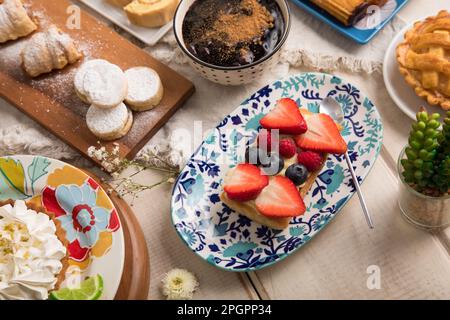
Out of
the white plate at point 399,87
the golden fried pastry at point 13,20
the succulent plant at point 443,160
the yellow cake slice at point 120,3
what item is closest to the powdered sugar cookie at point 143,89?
the yellow cake slice at point 120,3

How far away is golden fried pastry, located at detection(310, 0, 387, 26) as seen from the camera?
1.62m

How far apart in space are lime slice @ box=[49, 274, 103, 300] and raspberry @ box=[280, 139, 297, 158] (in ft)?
1.62

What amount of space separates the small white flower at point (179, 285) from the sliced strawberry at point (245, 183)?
0.69 ft

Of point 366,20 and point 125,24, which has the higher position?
point 366,20

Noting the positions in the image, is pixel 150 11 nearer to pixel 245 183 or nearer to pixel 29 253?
pixel 245 183

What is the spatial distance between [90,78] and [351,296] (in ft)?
2.71

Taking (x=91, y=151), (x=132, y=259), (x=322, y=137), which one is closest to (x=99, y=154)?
(x=91, y=151)

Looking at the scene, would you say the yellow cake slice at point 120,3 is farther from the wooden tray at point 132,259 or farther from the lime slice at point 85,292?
the lime slice at point 85,292

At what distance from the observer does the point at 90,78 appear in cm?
158

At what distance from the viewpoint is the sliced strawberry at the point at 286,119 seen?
145 centimetres

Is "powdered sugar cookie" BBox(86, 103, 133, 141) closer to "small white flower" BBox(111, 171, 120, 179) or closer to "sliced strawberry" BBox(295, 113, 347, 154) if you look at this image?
"small white flower" BBox(111, 171, 120, 179)

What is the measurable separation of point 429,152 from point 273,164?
0.35 m

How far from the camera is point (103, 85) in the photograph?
1563 millimetres

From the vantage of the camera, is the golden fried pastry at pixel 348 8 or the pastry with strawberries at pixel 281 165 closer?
the pastry with strawberries at pixel 281 165
